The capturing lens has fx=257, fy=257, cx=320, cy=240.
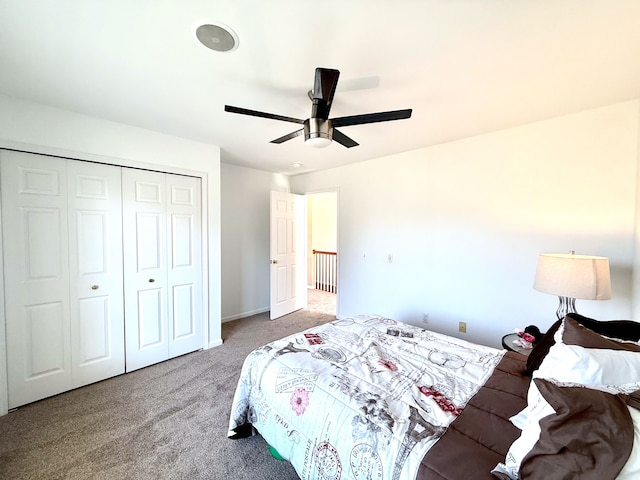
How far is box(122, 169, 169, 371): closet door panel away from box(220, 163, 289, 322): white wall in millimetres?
1179

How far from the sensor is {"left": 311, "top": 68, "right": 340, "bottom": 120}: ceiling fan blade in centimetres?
130

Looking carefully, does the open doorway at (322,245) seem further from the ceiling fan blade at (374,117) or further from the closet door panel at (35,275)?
the ceiling fan blade at (374,117)

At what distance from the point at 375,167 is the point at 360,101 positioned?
169 cm

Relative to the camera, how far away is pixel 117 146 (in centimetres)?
241

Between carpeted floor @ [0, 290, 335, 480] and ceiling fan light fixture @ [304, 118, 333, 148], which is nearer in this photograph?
carpeted floor @ [0, 290, 335, 480]

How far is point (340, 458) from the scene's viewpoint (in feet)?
3.64

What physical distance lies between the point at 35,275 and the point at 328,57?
9.06 feet

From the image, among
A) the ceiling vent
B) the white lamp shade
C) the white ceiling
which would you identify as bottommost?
the white lamp shade

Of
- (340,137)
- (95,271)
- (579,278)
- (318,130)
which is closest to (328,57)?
(318,130)

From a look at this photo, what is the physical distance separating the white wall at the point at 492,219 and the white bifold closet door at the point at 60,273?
9.48ft

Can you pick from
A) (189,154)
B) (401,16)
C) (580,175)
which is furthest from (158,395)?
(580,175)

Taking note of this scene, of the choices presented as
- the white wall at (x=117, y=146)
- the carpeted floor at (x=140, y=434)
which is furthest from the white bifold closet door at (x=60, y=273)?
the carpeted floor at (x=140, y=434)

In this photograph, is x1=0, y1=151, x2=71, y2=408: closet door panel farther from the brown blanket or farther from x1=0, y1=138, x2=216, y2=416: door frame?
the brown blanket

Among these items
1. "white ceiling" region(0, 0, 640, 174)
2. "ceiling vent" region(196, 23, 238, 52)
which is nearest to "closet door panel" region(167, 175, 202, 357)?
"white ceiling" region(0, 0, 640, 174)
